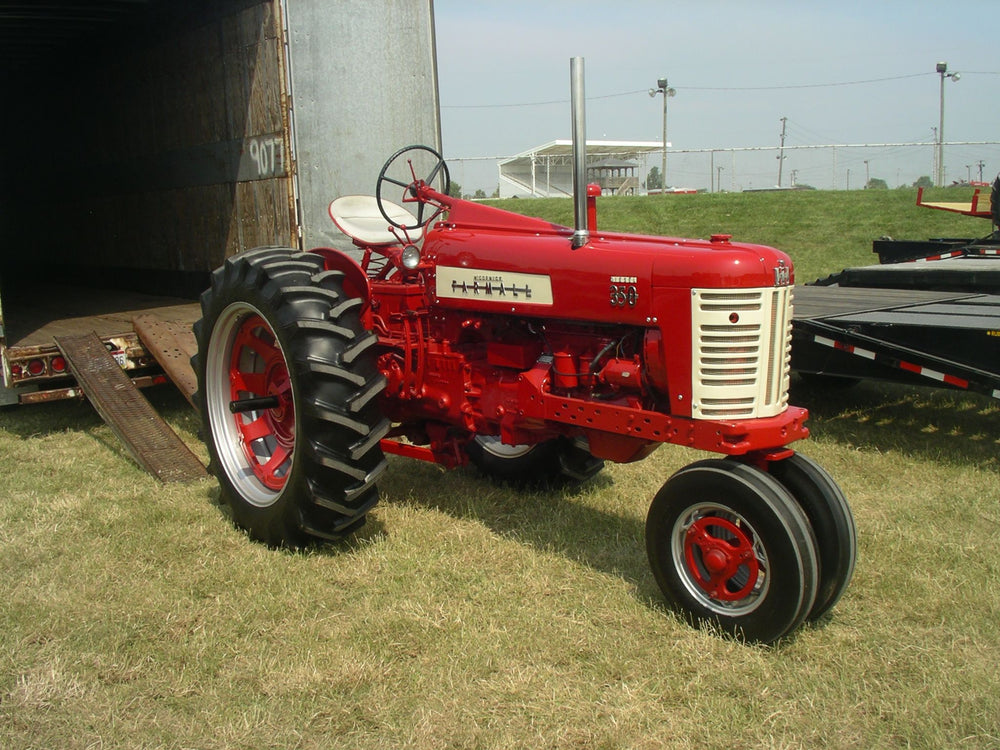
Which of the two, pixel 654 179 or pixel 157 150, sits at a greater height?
pixel 157 150

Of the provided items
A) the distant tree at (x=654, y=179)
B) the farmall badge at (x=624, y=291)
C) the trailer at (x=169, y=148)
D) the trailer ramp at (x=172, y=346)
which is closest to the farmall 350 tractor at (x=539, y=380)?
the farmall badge at (x=624, y=291)

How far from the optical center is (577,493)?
4758 mm

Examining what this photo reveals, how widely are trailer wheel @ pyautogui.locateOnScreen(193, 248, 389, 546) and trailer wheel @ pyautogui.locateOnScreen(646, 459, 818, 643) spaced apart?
4.35 ft

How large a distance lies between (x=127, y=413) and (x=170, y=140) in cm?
418

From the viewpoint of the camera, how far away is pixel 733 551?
3088 millimetres

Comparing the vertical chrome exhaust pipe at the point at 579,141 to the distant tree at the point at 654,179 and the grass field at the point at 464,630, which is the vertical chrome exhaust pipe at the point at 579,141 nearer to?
the grass field at the point at 464,630

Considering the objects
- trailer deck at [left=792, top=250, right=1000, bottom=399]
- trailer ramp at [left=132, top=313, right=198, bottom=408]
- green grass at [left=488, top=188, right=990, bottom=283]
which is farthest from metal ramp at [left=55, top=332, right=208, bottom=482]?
green grass at [left=488, top=188, right=990, bottom=283]

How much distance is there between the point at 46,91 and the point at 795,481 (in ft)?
37.4

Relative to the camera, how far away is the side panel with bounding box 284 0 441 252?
625 cm

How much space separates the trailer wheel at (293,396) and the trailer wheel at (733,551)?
133cm

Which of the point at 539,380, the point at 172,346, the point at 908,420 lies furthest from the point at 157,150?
the point at 908,420

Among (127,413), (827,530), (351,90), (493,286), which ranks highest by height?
(351,90)

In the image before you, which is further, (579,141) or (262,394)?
(262,394)

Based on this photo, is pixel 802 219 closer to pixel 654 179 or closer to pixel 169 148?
pixel 654 179
